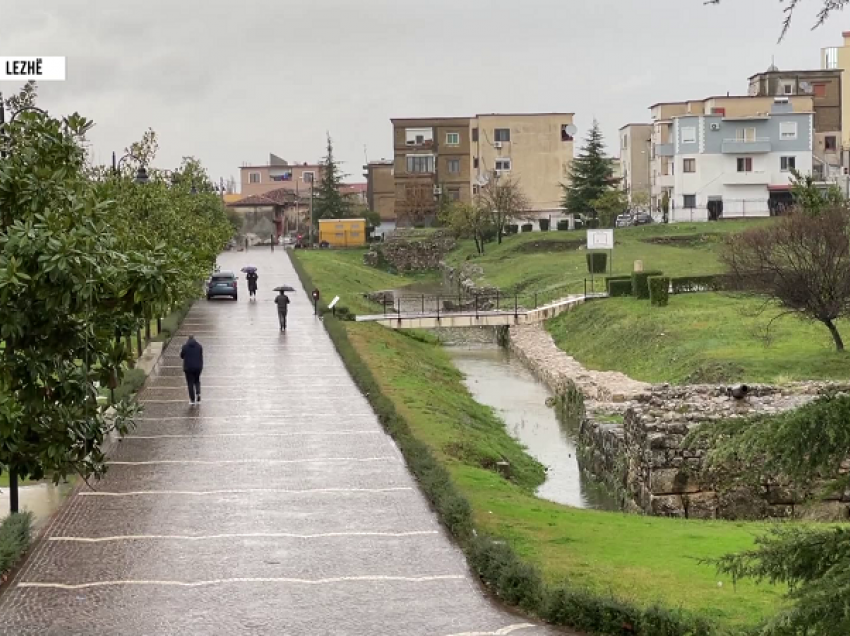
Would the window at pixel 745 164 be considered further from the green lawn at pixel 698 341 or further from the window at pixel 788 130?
the green lawn at pixel 698 341

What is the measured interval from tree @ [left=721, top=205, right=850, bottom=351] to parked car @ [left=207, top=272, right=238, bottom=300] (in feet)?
83.1

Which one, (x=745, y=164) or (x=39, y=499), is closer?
(x=39, y=499)

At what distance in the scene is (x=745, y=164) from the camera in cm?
8644

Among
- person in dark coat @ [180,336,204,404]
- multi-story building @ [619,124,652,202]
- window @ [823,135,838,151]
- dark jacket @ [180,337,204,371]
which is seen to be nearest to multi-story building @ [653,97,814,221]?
window @ [823,135,838,151]

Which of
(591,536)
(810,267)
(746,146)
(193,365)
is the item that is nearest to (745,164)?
(746,146)

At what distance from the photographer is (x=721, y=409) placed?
74.5ft

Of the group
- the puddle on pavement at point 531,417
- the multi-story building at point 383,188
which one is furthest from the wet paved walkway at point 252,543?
the multi-story building at point 383,188

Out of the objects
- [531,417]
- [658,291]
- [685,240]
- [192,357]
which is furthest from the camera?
[685,240]

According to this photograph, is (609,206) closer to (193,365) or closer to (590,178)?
(590,178)

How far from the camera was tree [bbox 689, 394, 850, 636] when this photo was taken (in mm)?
6844

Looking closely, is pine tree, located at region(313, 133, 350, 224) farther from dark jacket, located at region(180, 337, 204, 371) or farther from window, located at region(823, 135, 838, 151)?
dark jacket, located at region(180, 337, 204, 371)

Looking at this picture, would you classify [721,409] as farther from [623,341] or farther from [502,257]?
[502,257]

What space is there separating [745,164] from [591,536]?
73684 millimetres

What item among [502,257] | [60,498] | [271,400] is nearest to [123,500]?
[60,498]
